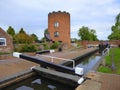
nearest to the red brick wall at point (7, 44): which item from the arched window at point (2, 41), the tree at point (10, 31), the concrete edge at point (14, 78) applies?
the arched window at point (2, 41)

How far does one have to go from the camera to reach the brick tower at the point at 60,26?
3331 centimetres

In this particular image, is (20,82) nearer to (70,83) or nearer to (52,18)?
(70,83)

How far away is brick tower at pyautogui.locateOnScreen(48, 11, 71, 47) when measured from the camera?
33312 millimetres

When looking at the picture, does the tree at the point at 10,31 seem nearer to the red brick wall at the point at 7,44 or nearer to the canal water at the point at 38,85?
the red brick wall at the point at 7,44

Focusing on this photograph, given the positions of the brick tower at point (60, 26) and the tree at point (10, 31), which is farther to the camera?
the brick tower at point (60, 26)

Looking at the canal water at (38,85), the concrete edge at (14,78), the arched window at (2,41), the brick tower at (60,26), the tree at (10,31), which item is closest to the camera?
the concrete edge at (14,78)

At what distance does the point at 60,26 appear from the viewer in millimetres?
33438

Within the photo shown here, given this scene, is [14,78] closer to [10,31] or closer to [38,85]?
[38,85]

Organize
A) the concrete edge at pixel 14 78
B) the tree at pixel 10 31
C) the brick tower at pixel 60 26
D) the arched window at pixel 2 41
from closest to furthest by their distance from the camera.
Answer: the concrete edge at pixel 14 78
the arched window at pixel 2 41
the tree at pixel 10 31
the brick tower at pixel 60 26

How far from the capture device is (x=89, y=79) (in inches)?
201

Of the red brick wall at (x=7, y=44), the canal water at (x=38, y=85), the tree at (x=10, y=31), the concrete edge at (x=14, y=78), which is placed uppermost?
the tree at (x=10, y=31)

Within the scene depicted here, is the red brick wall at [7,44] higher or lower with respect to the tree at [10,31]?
lower

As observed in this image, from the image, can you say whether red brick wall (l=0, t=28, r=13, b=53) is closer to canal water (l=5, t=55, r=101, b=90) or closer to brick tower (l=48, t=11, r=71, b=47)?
canal water (l=5, t=55, r=101, b=90)

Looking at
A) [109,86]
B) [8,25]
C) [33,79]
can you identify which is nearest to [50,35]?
[8,25]
